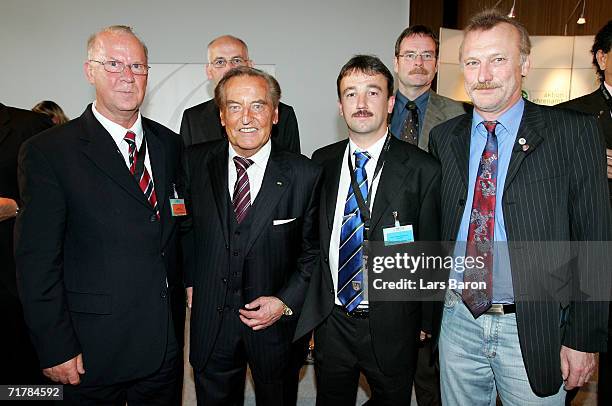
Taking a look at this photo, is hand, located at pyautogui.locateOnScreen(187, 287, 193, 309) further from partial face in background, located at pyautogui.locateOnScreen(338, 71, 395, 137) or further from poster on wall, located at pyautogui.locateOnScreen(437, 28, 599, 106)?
poster on wall, located at pyautogui.locateOnScreen(437, 28, 599, 106)

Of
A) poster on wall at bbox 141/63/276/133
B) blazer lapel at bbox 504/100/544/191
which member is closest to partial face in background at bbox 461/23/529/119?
blazer lapel at bbox 504/100/544/191

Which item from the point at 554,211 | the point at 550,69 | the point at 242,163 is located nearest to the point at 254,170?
the point at 242,163

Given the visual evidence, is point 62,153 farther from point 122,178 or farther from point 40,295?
point 40,295

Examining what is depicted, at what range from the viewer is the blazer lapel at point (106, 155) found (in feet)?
6.53

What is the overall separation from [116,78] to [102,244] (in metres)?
0.70

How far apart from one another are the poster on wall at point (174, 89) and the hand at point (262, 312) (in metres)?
4.76

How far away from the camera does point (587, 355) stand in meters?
1.88

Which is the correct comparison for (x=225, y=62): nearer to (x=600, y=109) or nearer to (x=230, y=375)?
(x=230, y=375)

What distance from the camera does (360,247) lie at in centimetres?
221

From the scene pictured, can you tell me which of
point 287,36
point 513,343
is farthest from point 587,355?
point 287,36

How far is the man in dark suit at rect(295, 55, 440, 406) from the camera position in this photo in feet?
7.22

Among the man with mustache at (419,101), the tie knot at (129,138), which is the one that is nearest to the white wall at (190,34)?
the man with mustache at (419,101)

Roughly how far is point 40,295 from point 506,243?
6.05ft

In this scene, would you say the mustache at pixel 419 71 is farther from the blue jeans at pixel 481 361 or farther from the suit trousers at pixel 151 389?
the suit trousers at pixel 151 389
